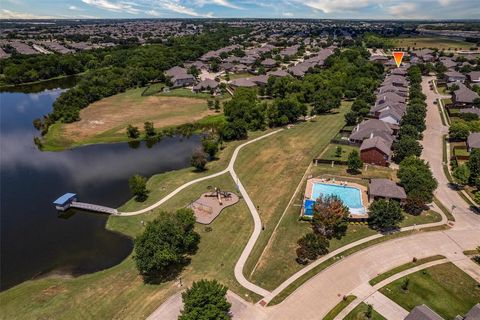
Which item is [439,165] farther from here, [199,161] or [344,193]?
[199,161]

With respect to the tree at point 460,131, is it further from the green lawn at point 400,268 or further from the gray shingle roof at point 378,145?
the green lawn at point 400,268

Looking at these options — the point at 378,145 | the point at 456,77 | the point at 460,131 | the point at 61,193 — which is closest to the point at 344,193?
the point at 378,145

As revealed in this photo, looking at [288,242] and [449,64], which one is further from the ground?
[449,64]

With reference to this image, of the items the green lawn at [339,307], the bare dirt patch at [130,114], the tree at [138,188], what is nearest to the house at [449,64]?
the bare dirt patch at [130,114]

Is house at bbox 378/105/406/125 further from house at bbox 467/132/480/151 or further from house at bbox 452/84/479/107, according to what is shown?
house at bbox 452/84/479/107

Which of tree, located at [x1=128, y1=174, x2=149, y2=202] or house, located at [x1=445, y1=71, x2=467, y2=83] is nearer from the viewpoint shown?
tree, located at [x1=128, y1=174, x2=149, y2=202]

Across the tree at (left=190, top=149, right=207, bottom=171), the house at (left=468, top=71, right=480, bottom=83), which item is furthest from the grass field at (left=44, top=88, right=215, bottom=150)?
the house at (left=468, top=71, right=480, bottom=83)

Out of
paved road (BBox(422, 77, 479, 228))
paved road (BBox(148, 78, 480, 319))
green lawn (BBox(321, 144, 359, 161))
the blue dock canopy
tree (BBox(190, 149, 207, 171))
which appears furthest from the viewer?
green lawn (BBox(321, 144, 359, 161))
